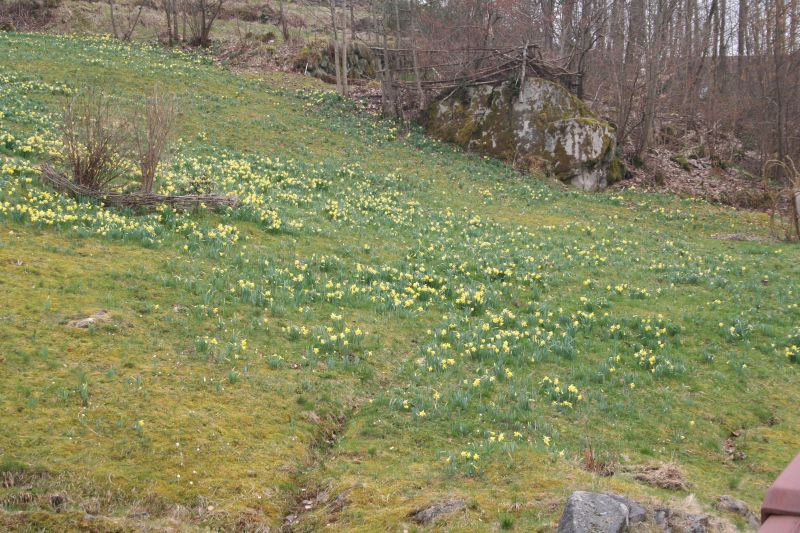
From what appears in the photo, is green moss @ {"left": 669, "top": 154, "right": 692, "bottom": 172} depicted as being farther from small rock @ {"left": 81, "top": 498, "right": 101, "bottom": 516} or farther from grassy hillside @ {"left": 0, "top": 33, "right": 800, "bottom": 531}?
small rock @ {"left": 81, "top": 498, "right": 101, "bottom": 516}

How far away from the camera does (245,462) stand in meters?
6.41

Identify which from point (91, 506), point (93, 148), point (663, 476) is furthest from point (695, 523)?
point (93, 148)

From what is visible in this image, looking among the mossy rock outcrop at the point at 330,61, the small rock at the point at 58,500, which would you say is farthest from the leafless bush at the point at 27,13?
the small rock at the point at 58,500

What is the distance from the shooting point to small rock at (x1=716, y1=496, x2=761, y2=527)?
5856 millimetres

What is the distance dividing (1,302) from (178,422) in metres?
3.29

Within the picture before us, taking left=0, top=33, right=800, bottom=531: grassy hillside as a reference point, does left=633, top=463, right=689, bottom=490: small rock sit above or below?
below

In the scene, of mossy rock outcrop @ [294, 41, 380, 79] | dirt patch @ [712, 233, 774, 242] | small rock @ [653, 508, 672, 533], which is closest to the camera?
small rock @ [653, 508, 672, 533]

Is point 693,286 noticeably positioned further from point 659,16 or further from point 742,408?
point 659,16

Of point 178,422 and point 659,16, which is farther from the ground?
point 659,16

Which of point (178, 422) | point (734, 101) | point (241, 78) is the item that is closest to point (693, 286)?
point (178, 422)

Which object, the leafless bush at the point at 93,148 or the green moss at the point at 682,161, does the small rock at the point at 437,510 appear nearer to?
the leafless bush at the point at 93,148

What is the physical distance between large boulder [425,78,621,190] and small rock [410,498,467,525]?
824 inches

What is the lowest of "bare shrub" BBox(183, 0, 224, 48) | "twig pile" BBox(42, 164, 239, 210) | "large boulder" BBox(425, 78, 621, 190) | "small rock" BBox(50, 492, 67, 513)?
"small rock" BBox(50, 492, 67, 513)

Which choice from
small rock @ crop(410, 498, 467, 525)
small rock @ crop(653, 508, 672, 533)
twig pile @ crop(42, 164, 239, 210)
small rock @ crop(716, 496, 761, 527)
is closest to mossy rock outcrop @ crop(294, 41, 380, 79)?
twig pile @ crop(42, 164, 239, 210)
